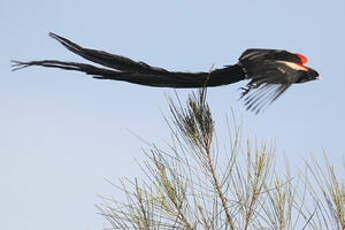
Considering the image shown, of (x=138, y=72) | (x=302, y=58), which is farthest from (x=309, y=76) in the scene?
(x=138, y=72)

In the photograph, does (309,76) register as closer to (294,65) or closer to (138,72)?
(294,65)

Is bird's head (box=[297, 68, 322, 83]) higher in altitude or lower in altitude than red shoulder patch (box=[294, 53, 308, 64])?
lower

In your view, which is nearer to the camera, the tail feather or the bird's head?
the tail feather

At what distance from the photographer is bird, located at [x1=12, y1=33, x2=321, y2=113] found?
1.68 metres

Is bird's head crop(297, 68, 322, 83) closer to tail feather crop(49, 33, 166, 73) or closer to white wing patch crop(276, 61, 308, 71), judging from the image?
white wing patch crop(276, 61, 308, 71)

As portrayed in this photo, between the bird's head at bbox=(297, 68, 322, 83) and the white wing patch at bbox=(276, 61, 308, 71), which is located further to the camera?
the bird's head at bbox=(297, 68, 322, 83)

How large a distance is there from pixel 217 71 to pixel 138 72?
35 centimetres

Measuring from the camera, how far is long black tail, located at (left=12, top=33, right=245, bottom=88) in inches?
67.8

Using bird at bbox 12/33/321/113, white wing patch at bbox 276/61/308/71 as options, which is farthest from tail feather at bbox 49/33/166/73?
white wing patch at bbox 276/61/308/71

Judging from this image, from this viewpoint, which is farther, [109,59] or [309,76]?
[309,76]

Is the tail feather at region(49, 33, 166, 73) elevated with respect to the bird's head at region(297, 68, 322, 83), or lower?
elevated

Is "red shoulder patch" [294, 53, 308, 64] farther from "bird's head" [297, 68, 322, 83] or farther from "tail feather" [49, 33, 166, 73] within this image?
"tail feather" [49, 33, 166, 73]

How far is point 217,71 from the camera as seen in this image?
1.98 m

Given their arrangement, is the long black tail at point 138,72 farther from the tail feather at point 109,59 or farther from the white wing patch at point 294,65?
the white wing patch at point 294,65
